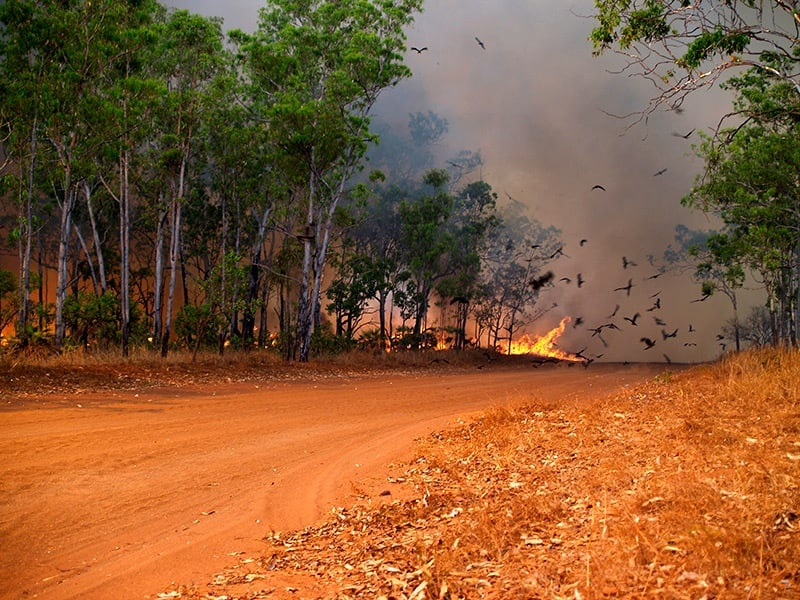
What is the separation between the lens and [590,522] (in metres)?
5.41

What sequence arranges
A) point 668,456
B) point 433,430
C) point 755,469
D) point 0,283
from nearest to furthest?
1. point 755,469
2. point 668,456
3. point 433,430
4. point 0,283

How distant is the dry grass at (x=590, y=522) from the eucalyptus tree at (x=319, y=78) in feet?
67.9

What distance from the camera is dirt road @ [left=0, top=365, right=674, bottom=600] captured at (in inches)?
244

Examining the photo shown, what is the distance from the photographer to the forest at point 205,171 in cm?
2042

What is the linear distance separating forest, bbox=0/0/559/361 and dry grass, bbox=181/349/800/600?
12.3m

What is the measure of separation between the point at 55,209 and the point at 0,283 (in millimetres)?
17890

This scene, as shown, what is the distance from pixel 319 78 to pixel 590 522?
2738cm

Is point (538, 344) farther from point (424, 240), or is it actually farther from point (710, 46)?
point (710, 46)

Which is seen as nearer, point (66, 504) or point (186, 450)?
point (66, 504)

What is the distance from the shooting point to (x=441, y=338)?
4650 centimetres

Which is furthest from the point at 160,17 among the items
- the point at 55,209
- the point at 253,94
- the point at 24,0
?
the point at 55,209

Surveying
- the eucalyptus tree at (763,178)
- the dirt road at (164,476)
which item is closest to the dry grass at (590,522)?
the dirt road at (164,476)

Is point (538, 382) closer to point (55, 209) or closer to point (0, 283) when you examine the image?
point (0, 283)

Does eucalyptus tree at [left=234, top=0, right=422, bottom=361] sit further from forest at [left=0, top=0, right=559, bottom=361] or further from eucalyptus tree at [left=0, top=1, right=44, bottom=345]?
Result: eucalyptus tree at [left=0, top=1, right=44, bottom=345]
